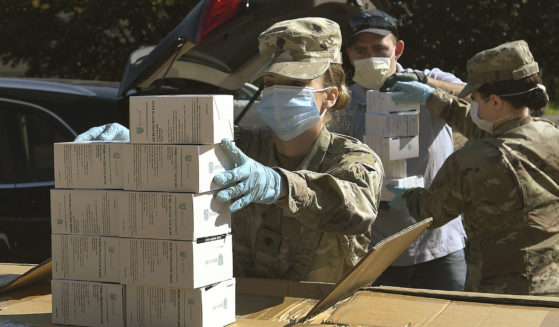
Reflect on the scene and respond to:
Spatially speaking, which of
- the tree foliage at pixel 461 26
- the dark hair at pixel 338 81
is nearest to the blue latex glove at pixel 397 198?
the dark hair at pixel 338 81

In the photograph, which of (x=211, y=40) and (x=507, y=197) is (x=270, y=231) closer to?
(x=507, y=197)

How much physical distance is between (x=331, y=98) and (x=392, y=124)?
821 mm

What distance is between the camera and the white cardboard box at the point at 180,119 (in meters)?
2.20

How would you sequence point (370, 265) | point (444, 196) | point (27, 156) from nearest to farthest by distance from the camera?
point (370, 265) → point (444, 196) → point (27, 156)

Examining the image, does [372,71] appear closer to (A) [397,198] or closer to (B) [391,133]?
(B) [391,133]

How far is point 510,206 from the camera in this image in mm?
3336

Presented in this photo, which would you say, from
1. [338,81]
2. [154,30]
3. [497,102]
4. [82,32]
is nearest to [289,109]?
[338,81]

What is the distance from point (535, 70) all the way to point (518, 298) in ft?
4.55

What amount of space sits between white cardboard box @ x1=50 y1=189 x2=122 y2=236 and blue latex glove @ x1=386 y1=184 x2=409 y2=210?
5.80 feet

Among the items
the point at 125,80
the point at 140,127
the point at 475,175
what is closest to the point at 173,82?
the point at 125,80

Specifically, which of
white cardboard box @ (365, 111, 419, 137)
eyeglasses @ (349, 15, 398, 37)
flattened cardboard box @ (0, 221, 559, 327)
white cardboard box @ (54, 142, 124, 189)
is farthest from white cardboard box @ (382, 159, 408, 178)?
white cardboard box @ (54, 142, 124, 189)

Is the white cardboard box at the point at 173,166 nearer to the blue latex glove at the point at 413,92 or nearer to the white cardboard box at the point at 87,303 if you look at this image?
the white cardboard box at the point at 87,303

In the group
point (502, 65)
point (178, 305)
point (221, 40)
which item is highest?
point (221, 40)

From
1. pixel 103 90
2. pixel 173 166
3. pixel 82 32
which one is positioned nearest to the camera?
pixel 173 166
